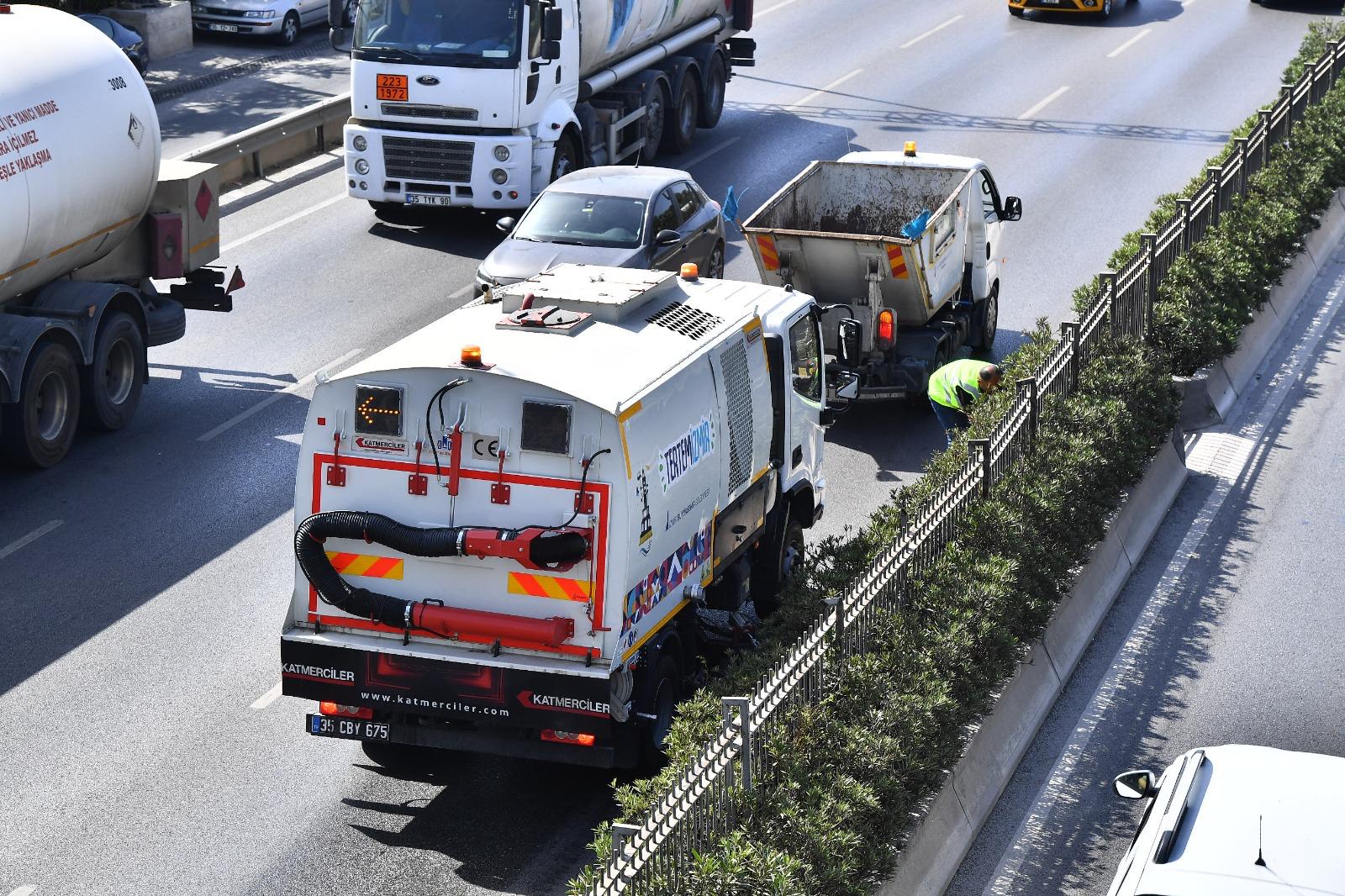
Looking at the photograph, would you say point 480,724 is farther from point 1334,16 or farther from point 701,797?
point 1334,16

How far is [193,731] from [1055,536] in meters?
5.84

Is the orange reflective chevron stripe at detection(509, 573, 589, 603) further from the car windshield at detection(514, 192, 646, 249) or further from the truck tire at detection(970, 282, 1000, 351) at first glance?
the truck tire at detection(970, 282, 1000, 351)

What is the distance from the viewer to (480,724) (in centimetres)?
1008

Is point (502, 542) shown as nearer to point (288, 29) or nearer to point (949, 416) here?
point (949, 416)

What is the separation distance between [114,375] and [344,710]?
7.56 metres

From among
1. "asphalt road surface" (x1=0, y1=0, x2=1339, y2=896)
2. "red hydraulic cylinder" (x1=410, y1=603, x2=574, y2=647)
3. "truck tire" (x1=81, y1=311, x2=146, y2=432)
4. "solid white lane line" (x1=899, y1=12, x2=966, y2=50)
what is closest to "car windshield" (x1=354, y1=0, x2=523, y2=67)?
"asphalt road surface" (x1=0, y1=0, x2=1339, y2=896)

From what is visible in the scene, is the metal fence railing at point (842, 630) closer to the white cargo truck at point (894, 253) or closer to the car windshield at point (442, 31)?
the white cargo truck at point (894, 253)

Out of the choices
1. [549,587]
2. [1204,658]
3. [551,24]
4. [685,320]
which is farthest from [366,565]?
[551,24]

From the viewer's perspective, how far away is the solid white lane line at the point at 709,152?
2661 cm

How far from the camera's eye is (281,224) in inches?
914

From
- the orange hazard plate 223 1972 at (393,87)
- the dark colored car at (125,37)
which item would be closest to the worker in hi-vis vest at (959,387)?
the orange hazard plate 223 1972 at (393,87)

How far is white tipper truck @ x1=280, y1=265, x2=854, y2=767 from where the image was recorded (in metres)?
9.77

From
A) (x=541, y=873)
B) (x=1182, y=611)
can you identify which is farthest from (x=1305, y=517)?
(x=541, y=873)

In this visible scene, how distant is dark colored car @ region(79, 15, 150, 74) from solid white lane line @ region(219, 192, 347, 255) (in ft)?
23.3
